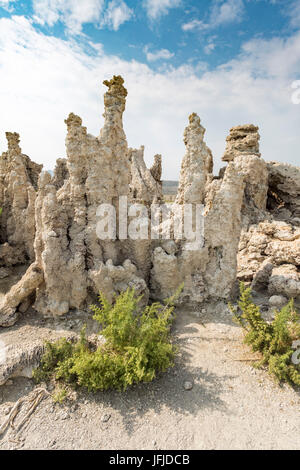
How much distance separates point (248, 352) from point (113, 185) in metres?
4.35

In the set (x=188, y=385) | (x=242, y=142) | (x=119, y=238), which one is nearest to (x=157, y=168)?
(x=242, y=142)

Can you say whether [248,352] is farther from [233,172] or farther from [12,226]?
[12,226]

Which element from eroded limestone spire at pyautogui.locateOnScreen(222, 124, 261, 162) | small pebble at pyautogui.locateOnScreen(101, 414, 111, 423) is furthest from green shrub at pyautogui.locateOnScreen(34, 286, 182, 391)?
eroded limestone spire at pyautogui.locateOnScreen(222, 124, 261, 162)

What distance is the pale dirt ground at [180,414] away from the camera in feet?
9.43

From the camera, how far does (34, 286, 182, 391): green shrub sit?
10.8ft

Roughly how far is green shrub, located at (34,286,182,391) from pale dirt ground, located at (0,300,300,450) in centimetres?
26

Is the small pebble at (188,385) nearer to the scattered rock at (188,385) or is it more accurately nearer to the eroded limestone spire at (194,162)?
the scattered rock at (188,385)

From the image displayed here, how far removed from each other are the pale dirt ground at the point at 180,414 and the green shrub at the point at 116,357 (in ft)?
0.85

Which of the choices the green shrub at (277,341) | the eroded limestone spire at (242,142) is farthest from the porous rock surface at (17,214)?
the eroded limestone spire at (242,142)

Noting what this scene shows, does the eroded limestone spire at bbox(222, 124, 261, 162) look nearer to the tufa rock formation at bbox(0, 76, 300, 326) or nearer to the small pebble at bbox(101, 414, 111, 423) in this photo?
the tufa rock formation at bbox(0, 76, 300, 326)

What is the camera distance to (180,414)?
3.20 m

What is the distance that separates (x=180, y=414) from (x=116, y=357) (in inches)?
45.1
